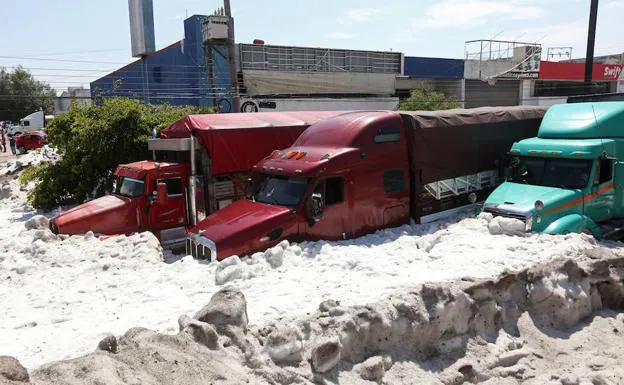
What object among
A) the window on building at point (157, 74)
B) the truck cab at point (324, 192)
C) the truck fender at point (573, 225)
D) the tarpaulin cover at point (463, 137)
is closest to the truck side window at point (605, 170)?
the truck fender at point (573, 225)

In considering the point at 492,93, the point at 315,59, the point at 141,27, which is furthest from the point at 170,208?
the point at 492,93

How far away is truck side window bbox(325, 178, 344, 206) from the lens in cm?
946

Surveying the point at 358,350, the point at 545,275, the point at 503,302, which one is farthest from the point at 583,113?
the point at 358,350

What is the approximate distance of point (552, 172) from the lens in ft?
34.3

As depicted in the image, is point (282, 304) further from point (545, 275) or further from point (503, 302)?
point (545, 275)

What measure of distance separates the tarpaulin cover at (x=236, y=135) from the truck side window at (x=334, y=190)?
341cm

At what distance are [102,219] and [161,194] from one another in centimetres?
136

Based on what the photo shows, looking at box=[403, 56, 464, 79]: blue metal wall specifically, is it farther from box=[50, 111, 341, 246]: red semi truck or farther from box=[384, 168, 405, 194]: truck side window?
box=[384, 168, 405, 194]: truck side window

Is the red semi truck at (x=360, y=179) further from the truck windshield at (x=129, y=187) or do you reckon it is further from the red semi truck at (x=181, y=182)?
the truck windshield at (x=129, y=187)

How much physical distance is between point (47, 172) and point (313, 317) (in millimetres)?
12906

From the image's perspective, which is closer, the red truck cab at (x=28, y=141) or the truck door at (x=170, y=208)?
the truck door at (x=170, y=208)

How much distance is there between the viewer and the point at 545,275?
7727 mm

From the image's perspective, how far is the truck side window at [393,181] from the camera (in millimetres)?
10433

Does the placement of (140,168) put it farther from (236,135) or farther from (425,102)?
(425,102)
